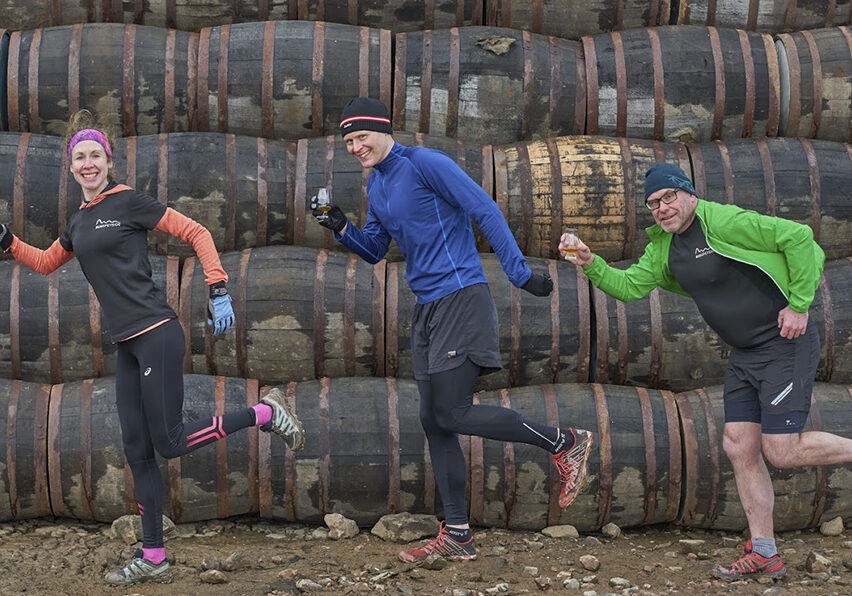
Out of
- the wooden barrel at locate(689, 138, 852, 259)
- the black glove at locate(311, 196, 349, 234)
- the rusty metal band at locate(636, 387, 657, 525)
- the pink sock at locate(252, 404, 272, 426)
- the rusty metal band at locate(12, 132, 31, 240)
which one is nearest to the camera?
the black glove at locate(311, 196, 349, 234)

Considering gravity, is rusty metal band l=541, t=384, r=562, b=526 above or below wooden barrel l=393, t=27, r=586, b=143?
below

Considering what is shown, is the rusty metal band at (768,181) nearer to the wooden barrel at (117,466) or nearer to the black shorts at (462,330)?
the black shorts at (462,330)

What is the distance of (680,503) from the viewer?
6.32 metres

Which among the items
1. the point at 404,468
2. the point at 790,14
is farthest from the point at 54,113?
the point at 790,14

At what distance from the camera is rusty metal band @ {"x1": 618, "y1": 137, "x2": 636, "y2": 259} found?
6773 millimetres

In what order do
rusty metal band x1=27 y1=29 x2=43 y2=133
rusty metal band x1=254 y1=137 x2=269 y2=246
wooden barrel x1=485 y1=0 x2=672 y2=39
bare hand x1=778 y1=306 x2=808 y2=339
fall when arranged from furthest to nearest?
1. wooden barrel x1=485 y1=0 x2=672 y2=39
2. rusty metal band x1=27 y1=29 x2=43 y2=133
3. rusty metal band x1=254 y1=137 x2=269 y2=246
4. bare hand x1=778 y1=306 x2=808 y2=339

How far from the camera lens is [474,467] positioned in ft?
20.3

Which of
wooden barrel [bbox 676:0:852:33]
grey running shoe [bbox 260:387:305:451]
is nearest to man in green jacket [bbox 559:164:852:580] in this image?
grey running shoe [bbox 260:387:305:451]

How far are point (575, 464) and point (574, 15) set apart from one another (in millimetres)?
3532

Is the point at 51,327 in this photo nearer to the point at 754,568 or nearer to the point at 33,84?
the point at 33,84

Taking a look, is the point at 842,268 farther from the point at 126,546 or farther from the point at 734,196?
the point at 126,546

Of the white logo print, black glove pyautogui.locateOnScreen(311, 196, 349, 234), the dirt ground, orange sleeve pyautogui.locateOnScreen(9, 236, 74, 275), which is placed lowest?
the dirt ground

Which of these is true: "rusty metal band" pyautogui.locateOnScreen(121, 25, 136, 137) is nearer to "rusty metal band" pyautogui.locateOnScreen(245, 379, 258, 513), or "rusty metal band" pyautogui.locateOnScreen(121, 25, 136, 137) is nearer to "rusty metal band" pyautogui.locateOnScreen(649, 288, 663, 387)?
"rusty metal band" pyautogui.locateOnScreen(245, 379, 258, 513)

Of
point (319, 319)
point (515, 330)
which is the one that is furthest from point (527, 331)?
point (319, 319)
